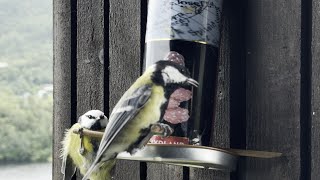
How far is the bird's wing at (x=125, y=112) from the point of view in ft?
3.62

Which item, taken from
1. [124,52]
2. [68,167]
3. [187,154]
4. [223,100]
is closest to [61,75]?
[124,52]

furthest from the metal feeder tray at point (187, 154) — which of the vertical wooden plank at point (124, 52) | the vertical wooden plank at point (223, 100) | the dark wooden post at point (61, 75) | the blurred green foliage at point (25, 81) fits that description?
the blurred green foliage at point (25, 81)

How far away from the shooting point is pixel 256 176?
122cm

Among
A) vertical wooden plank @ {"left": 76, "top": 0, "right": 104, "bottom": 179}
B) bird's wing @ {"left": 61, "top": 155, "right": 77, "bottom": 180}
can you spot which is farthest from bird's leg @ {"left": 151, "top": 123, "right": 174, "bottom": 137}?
vertical wooden plank @ {"left": 76, "top": 0, "right": 104, "bottom": 179}

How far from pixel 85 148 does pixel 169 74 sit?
216 mm

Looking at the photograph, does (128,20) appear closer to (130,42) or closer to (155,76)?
(130,42)

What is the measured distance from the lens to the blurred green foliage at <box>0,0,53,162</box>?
2260 mm

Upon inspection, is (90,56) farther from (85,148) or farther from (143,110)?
(143,110)

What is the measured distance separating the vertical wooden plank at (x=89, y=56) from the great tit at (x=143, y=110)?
35 cm

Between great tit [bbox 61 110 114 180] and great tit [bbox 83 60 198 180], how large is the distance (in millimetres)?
115

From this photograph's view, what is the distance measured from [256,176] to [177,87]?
205 millimetres

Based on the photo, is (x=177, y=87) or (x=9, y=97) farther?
(x=9, y=97)

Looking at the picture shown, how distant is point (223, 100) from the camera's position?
1.26m

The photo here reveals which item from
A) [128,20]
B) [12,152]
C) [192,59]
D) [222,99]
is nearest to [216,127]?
[222,99]
